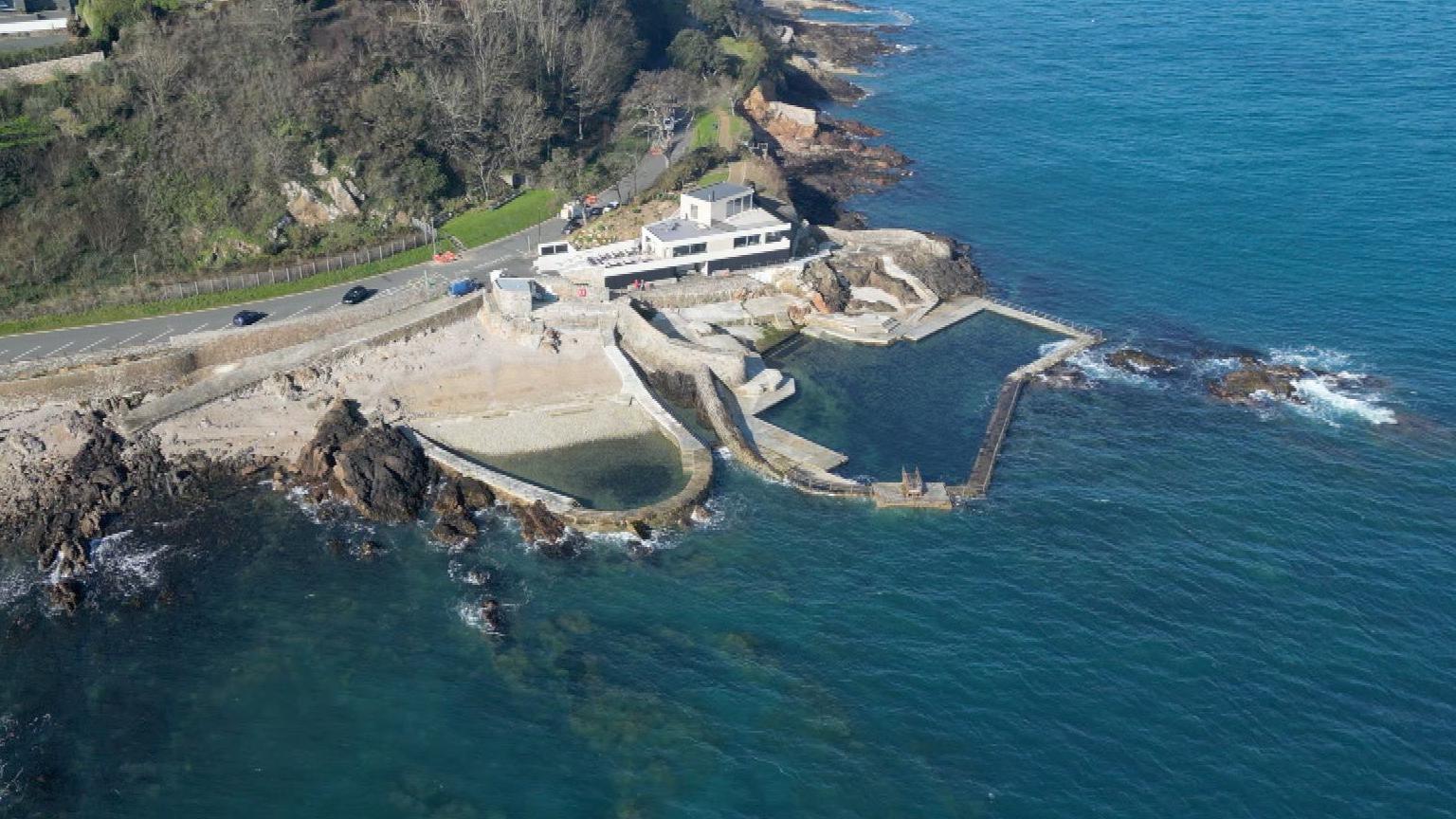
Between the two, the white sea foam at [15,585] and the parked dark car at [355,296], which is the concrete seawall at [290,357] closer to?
the parked dark car at [355,296]

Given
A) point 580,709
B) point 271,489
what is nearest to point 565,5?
point 271,489

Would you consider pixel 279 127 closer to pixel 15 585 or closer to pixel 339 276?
pixel 339 276

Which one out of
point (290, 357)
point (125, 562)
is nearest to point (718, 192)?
point (290, 357)

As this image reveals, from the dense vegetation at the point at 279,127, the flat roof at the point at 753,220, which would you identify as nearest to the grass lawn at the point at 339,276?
the dense vegetation at the point at 279,127

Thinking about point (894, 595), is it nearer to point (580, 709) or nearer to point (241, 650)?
point (580, 709)

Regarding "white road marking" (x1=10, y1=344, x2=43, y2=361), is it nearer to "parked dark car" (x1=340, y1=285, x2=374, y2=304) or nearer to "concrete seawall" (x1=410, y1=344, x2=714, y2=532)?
"parked dark car" (x1=340, y1=285, x2=374, y2=304)

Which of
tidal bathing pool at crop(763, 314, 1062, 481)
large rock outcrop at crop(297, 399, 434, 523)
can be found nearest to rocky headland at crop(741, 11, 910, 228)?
tidal bathing pool at crop(763, 314, 1062, 481)
